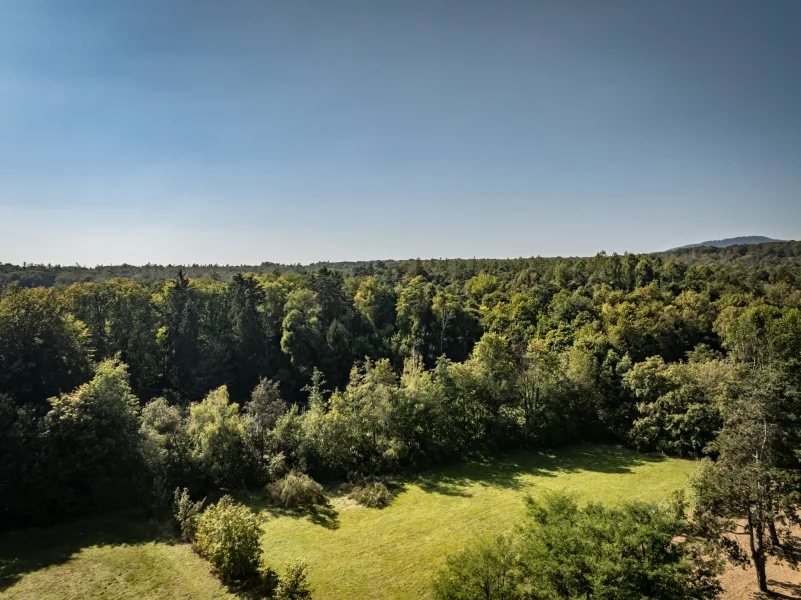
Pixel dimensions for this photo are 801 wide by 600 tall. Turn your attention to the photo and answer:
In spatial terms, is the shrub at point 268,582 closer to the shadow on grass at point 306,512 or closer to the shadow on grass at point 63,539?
the shadow on grass at point 306,512

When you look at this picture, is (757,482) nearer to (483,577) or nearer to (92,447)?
(483,577)

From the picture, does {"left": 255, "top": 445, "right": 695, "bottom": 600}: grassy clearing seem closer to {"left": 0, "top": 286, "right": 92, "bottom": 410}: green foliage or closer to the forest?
the forest

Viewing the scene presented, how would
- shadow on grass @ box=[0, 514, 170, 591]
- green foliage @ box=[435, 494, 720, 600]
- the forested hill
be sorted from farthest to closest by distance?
1. the forested hill
2. shadow on grass @ box=[0, 514, 170, 591]
3. green foliage @ box=[435, 494, 720, 600]

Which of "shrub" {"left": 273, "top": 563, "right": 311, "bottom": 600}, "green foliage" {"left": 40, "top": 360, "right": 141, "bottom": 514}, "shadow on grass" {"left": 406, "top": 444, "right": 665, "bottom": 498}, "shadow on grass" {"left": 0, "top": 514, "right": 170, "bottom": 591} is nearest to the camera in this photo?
"shrub" {"left": 273, "top": 563, "right": 311, "bottom": 600}

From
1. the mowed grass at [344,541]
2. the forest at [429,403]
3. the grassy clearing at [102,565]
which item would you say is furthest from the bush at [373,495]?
the grassy clearing at [102,565]

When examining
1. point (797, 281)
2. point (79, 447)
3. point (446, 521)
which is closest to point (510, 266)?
point (797, 281)

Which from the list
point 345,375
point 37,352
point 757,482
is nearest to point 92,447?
point 37,352

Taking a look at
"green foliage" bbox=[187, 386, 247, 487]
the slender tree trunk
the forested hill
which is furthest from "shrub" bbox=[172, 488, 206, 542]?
the forested hill
